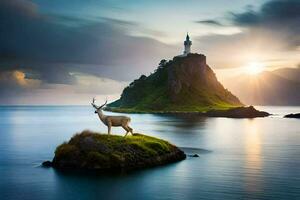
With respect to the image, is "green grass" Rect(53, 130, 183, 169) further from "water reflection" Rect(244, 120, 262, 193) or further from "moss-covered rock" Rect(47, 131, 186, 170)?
"water reflection" Rect(244, 120, 262, 193)

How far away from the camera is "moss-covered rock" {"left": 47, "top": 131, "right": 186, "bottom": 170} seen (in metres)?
56.5

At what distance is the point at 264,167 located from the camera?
63188mm

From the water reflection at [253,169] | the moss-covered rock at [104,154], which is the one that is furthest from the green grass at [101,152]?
the water reflection at [253,169]

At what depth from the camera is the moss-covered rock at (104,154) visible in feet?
186

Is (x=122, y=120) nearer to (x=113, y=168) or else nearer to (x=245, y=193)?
(x=113, y=168)

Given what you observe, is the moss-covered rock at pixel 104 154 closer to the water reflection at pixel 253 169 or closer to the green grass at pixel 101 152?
the green grass at pixel 101 152

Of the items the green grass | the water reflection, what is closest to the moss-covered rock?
the green grass

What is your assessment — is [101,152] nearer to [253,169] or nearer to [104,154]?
[104,154]

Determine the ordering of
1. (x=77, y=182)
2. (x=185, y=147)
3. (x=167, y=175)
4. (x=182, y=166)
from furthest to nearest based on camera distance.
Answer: (x=185, y=147)
(x=182, y=166)
(x=167, y=175)
(x=77, y=182)

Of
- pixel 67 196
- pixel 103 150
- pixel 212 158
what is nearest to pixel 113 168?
pixel 103 150

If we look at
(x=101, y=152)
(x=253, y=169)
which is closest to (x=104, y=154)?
(x=101, y=152)

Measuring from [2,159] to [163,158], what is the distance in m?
31.0

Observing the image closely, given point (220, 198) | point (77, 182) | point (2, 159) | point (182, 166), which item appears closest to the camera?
point (220, 198)

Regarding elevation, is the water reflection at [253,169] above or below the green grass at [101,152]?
below
